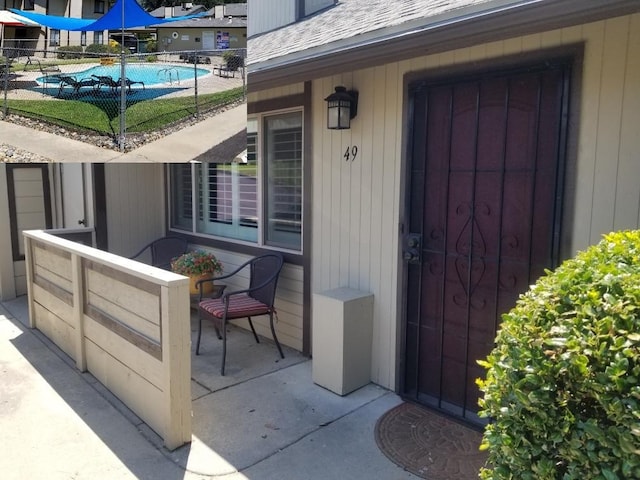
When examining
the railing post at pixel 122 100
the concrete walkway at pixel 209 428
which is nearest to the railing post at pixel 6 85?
the railing post at pixel 122 100

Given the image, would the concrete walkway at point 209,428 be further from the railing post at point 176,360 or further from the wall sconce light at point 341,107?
the wall sconce light at point 341,107

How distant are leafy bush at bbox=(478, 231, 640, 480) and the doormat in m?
1.05

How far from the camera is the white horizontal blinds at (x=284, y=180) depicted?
159 inches

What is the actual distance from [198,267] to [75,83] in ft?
8.81

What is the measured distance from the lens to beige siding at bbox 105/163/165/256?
545cm

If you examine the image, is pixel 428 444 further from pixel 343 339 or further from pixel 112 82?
pixel 112 82

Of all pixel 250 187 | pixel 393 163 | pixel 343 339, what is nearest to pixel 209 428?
pixel 343 339

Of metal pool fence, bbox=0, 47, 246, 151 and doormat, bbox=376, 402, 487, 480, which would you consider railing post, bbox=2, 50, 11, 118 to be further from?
doormat, bbox=376, 402, 487, 480

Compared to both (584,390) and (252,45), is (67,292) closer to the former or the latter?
(252,45)

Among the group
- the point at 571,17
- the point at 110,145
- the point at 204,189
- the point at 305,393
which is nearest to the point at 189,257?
the point at 204,189

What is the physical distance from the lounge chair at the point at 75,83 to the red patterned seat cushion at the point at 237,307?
6.59ft

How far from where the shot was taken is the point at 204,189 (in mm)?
5180

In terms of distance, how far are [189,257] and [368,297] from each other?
199 centimetres

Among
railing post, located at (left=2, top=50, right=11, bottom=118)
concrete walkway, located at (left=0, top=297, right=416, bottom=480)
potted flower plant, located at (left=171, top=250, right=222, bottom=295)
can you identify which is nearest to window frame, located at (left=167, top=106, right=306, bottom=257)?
potted flower plant, located at (left=171, top=250, right=222, bottom=295)
